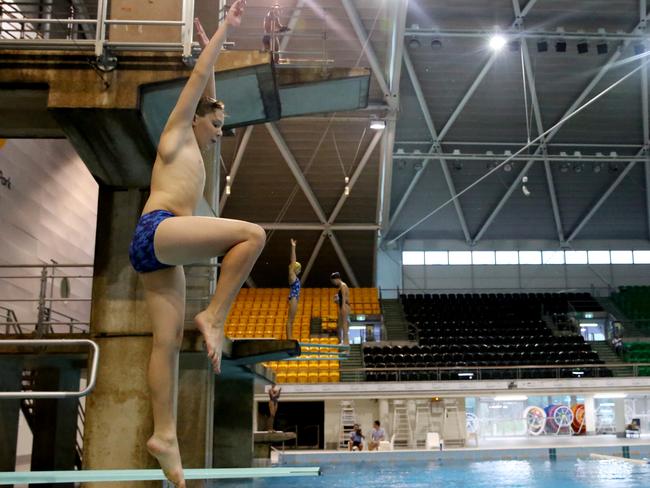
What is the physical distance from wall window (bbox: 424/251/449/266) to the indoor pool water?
16725 millimetres

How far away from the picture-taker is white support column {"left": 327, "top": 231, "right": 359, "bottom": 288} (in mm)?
27331

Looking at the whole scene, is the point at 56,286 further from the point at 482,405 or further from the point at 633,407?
the point at 633,407

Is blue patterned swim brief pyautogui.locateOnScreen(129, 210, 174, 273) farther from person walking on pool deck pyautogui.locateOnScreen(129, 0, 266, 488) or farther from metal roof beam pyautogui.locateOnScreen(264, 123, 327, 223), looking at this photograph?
metal roof beam pyautogui.locateOnScreen(264, 123, 327, 223)

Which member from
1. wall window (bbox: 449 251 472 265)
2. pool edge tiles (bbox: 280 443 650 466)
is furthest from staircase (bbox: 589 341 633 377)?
wall window (bbox: 449 251 472 265)

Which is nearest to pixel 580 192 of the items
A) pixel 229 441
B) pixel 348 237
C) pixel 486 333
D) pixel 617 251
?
pixel 617 251

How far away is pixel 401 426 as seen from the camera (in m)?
22.8

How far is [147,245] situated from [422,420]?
21.2 m

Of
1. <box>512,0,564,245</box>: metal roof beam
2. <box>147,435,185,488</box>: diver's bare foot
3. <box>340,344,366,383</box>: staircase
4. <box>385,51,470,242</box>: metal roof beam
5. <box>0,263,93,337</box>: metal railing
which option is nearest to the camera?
<box>147,435,185,488</box>: diver's bare foot

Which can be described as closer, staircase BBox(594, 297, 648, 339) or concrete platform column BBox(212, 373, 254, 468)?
concrete platform column BBox(212, 373, 254, 468)

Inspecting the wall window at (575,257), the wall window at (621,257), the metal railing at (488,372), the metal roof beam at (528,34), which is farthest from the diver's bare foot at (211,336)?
the wall window at (621,257)

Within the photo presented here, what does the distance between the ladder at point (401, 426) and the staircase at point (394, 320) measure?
4.69 m

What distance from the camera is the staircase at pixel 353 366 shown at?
23016mm

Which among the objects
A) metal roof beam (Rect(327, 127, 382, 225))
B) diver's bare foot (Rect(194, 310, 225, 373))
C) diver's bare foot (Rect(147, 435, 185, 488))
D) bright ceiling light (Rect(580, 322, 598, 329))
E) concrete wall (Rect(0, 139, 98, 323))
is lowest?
diver's bare foot (Rect(147, 435, 185, 488))

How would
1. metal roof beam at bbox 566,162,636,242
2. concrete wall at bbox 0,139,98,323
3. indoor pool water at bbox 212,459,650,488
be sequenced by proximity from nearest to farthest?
1. indoor pool water at bbox 212,459,650,488
2. concrete wall at bbox 0,139,98,323
3. metal roof beam at bbox 566,162,636,242
